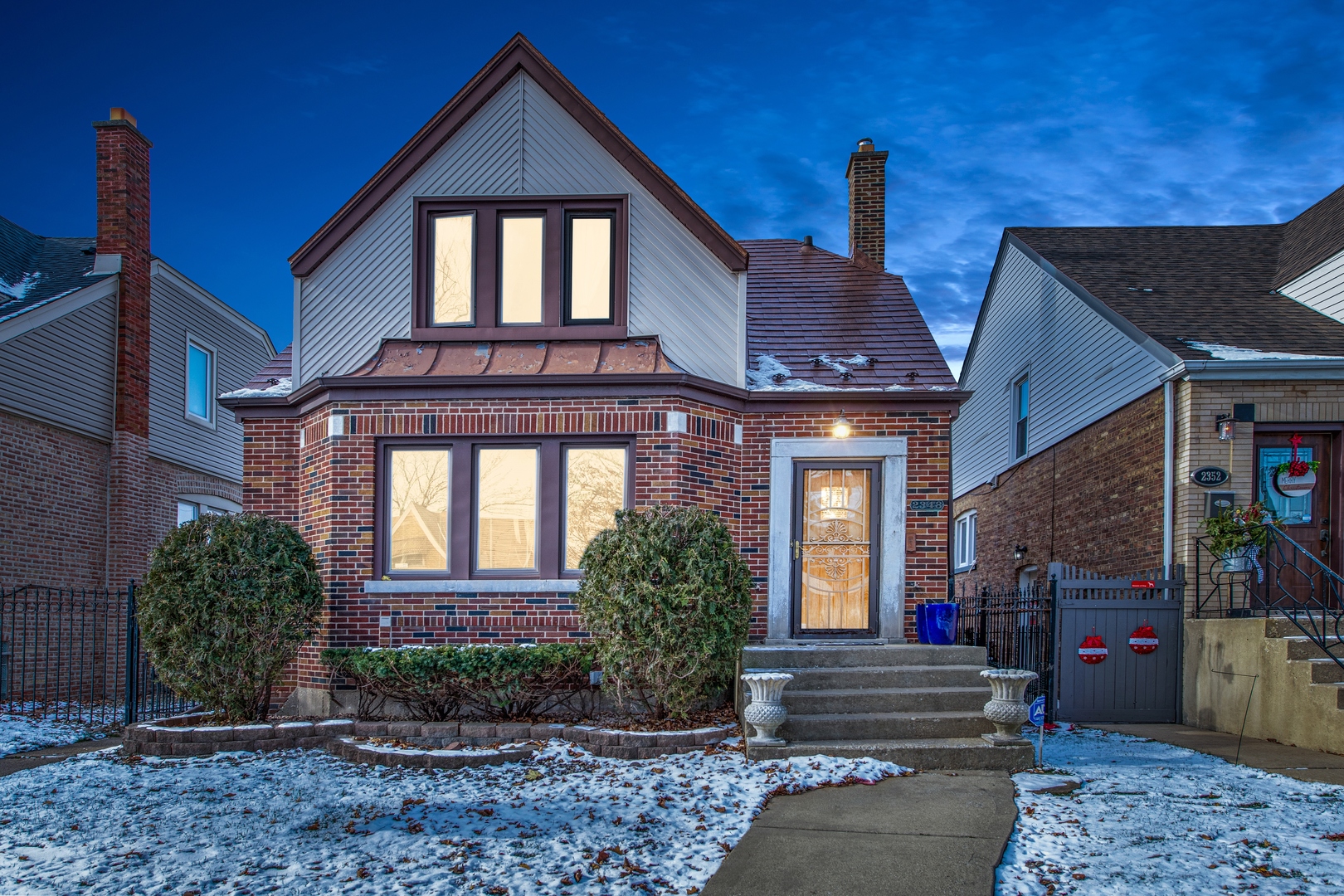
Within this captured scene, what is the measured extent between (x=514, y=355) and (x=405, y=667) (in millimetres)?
3410

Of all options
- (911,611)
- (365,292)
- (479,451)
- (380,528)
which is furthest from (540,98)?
(911,611)

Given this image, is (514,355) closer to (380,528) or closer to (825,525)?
(380,528)

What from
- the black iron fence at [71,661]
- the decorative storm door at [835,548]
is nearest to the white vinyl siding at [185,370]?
the black iron fence at [71,661]

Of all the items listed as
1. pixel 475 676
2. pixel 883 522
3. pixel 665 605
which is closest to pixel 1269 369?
pixel 883 522

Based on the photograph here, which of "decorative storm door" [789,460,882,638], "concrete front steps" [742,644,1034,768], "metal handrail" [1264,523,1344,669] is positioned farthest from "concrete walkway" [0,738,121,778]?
"metal handrail" [1264,523,1344,669]

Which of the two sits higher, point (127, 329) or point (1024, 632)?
point (127, 329)

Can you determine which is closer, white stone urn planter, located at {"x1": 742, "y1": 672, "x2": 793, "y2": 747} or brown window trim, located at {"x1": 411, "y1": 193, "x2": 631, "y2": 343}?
white stone urn planter, located at {"x1": 742, "y1": 672, "x2": 793, "y2": 747}

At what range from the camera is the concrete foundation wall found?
8.61 meters

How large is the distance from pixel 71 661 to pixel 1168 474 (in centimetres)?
1377

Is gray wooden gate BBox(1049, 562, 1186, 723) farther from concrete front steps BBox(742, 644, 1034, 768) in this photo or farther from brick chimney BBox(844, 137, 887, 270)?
brick chimney BBox(844, 137, 887, 270)

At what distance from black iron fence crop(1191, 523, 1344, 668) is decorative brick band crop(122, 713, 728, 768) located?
6145 millimetres

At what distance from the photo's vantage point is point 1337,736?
832 centimetres

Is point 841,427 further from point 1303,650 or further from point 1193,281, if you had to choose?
point 1193,281

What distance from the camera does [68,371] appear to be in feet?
46.5
